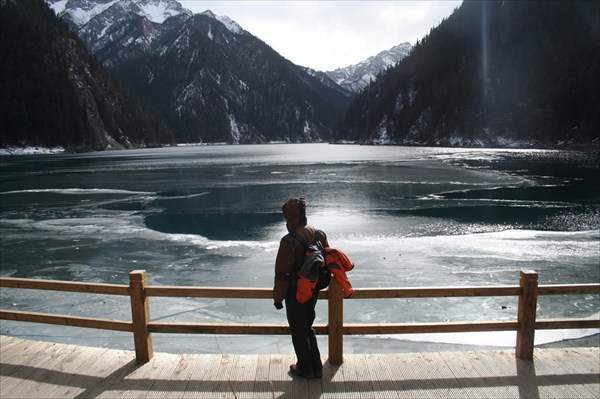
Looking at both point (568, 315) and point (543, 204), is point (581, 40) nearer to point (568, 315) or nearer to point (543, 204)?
point (543, 204)

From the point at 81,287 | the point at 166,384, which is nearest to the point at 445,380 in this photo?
the point at 166,384

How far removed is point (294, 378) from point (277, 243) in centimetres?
1344

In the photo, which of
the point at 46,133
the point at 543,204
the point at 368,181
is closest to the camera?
the point at 543,204

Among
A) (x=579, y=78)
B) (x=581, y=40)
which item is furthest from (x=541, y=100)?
(x=581, y=40)

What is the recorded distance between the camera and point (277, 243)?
18938 millimetres

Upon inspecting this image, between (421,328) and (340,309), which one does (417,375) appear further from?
(340,309)

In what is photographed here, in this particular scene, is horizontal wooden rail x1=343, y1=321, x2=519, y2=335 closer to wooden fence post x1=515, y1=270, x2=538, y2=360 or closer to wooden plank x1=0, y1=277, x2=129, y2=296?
wooden fence post x1=515, y1=270, x2=538, y2=360

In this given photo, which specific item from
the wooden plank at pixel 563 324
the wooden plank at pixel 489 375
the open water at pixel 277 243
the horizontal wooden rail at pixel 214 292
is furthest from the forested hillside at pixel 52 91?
the wooden plank at pixel 563 324

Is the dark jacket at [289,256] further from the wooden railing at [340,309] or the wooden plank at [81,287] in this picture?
the wooden plank at [81,287]

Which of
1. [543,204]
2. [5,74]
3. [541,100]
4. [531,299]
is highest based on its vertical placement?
[5,74]

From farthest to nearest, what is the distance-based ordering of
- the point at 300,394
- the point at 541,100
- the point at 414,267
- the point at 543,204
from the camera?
the point at 541,100, the point at 543,204, the point at 414,267, the point at 300,394

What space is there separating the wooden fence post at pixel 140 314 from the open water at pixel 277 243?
11.2 feet

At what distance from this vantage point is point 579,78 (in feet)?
426

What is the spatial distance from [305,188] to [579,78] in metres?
126
